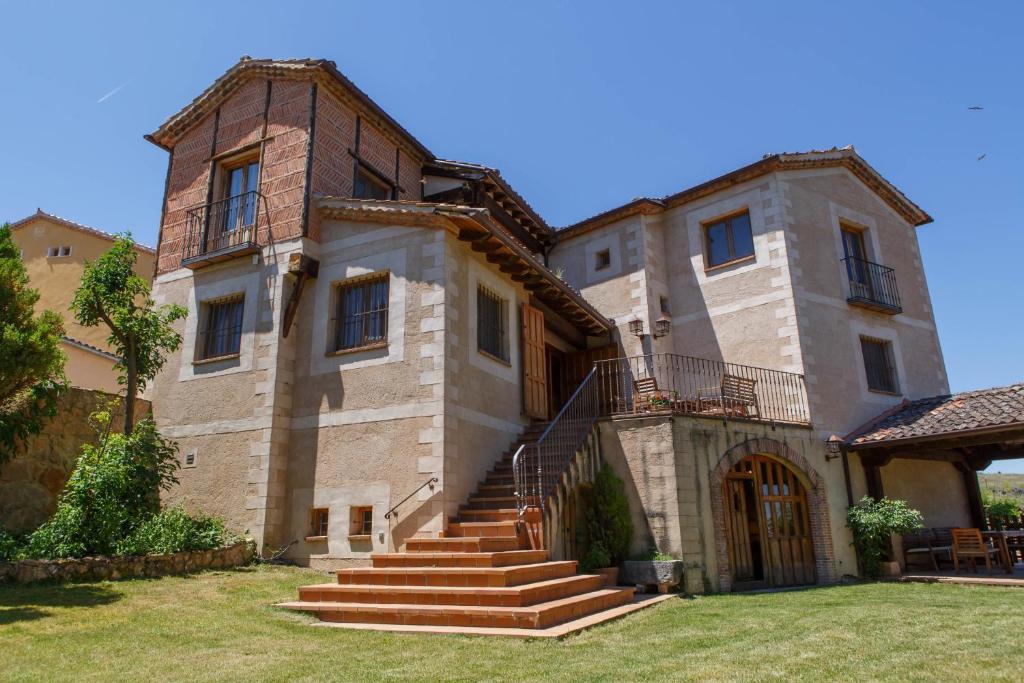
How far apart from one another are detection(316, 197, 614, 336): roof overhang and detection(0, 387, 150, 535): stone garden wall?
5.42m

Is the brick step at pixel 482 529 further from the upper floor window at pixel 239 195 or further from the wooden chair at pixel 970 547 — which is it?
the wooden chair at pixel 970 547

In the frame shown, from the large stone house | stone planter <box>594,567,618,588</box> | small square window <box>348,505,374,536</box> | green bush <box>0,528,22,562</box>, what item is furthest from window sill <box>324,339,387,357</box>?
green bush <box>0,528,22,562</box>

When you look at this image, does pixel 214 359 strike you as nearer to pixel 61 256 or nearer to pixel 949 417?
pixel 61 256

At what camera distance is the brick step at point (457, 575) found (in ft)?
25.1

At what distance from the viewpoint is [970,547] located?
42.0ft

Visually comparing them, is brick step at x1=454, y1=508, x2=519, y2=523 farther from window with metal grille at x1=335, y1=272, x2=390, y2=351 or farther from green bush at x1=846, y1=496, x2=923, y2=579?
green bush at x1=846, y1=496, x2=923, y2=579

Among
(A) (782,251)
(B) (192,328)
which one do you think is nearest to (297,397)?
(B) (192,328)

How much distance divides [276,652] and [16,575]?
4549 mm

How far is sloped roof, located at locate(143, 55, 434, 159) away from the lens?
43.2ft

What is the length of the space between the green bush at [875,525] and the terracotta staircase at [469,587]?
6.21 m

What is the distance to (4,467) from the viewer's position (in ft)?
37.2

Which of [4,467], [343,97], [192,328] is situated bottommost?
[4,467]

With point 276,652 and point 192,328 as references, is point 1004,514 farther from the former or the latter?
point 192,328

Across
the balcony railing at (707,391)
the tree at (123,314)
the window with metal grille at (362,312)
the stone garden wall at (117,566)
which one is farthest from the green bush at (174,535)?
the balcony railing at (707,391)
